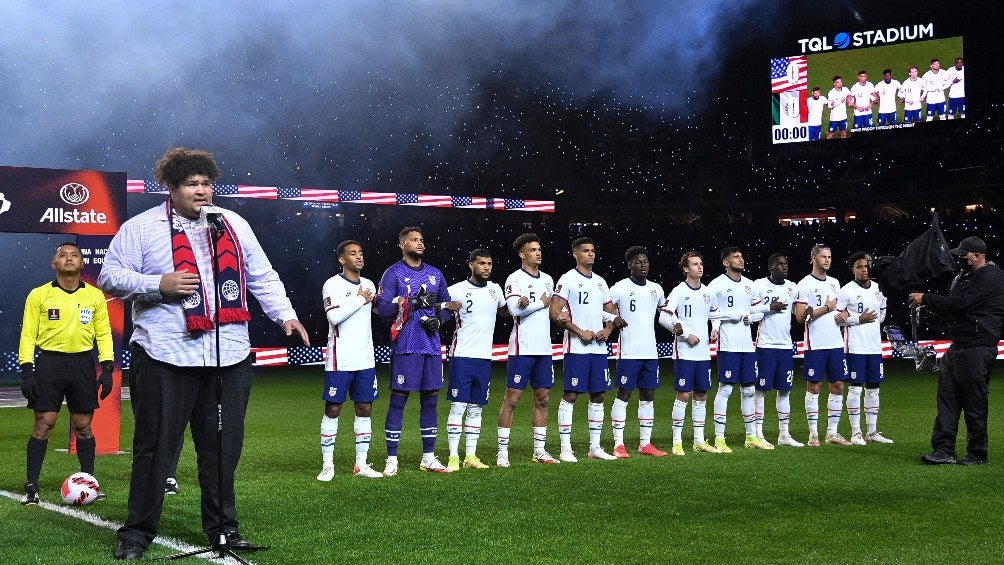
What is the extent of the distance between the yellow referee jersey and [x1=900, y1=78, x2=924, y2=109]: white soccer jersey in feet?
64.6

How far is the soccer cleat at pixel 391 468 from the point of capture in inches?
367

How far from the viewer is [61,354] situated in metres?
8.45

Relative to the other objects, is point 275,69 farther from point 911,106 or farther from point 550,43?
point 911,106

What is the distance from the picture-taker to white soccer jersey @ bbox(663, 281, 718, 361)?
1130 cm


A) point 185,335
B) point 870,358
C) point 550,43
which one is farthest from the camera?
point 550,43

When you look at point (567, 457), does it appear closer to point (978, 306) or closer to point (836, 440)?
point (836, 440)

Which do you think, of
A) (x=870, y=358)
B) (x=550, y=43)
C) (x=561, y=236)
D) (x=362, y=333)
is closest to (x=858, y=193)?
(x=561, y=236)

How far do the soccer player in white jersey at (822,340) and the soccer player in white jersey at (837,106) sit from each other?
12.8m

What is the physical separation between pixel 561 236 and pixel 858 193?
957 cm

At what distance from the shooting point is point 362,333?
949 cm

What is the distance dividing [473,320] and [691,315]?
105 inches

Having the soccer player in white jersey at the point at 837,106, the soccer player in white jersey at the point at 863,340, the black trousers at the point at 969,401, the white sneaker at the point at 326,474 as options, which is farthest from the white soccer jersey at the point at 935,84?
the white sneaker at the point at 326,474

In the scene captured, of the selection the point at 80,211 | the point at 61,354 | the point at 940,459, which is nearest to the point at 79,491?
the point at 61,354

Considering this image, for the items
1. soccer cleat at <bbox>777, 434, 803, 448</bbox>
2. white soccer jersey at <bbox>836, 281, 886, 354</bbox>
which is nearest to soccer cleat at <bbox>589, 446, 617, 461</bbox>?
soccer cleat at <bbox>777, 434, 803, 448</bbox>
